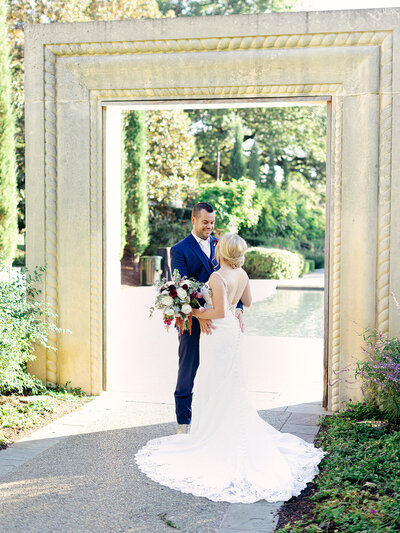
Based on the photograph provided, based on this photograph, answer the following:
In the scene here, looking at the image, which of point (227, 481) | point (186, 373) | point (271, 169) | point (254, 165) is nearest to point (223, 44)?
point (186, 373)

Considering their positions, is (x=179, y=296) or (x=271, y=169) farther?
(x=271, y=169)

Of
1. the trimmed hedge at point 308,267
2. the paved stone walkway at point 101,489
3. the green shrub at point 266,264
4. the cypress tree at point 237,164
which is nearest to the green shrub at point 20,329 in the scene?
the paved stone walkway at point 101,489

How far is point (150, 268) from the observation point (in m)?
20.3

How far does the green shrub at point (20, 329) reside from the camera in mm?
5516

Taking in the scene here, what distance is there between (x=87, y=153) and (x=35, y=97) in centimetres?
79

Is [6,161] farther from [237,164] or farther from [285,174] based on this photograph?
[285,174]

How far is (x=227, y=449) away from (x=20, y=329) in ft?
8.04

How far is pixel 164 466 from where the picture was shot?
14.1 ft

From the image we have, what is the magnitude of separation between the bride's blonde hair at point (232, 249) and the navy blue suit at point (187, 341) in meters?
0.55

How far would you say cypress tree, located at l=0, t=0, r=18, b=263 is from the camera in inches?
645

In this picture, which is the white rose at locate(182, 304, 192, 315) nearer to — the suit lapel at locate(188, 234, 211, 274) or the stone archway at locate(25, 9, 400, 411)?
the suit lapel at locate(188, 234, 211, 274)

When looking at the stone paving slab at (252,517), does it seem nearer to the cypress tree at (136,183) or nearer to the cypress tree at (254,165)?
the cypress tree at (136,183)

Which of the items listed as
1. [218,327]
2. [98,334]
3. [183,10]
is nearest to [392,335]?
[218,327]

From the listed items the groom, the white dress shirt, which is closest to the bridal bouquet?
the groom
